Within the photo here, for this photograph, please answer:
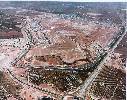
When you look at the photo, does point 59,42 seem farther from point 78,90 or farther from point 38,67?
point 78,90

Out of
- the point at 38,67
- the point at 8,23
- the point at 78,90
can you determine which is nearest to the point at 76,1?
the point at 8,23

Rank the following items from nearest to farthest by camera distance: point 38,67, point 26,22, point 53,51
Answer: point 38,67
point 53,51
point 26,22

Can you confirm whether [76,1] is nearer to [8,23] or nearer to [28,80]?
[8,23]

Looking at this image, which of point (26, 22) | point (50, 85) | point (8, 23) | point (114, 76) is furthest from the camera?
point (26, 22)

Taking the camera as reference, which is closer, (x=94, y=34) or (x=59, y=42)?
(x=59, y=42)

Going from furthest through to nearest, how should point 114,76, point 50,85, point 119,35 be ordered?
1. point 119,35
2. point 114,76
3. point 50,85

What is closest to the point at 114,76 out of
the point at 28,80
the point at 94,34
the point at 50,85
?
the point at 50,85

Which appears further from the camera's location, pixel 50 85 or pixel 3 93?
pixel 50 85

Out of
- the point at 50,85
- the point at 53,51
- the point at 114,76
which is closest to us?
the point at 50,85
